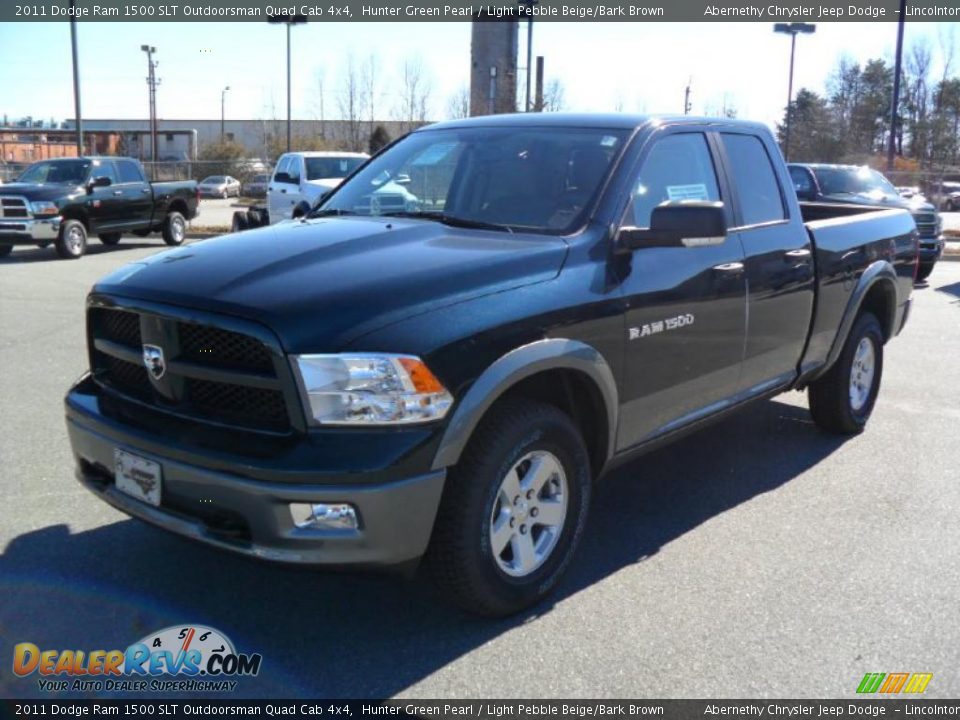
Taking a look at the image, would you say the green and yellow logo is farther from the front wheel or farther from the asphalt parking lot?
the front wheel

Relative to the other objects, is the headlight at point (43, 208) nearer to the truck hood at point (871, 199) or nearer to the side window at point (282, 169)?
the side window at point (282, 169)


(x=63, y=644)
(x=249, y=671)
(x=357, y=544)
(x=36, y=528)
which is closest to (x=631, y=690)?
(x=357, y=544)

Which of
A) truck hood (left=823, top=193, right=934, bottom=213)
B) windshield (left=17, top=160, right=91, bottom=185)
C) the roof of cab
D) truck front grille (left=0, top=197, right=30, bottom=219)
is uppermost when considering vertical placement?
the roof of cab

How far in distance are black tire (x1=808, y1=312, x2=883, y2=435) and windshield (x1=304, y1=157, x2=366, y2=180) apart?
1306 centimetres

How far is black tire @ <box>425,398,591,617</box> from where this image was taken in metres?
3.27

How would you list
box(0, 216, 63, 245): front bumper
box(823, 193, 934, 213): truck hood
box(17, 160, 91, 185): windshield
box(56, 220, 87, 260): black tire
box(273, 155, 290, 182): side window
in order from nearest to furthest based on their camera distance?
box(823, 193, 934, 213): truck hood
box(0, 216, 63, 245): front bumper
box(56, 220, 87, 260): black tire
box(17, 160, 91, 185): windshield
box(273, 155, 290, 182): side window

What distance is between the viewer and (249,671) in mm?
3232

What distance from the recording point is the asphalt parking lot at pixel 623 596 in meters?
3.25

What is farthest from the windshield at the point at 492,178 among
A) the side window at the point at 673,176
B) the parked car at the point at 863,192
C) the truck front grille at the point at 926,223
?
the truck front grille at the point at 926,223

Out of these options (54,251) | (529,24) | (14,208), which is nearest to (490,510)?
(14,208)

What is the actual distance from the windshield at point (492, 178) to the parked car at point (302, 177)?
12562 millimetres

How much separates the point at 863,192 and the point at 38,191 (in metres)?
14.1

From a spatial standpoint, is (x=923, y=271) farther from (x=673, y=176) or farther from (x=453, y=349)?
(x=453, y=349)

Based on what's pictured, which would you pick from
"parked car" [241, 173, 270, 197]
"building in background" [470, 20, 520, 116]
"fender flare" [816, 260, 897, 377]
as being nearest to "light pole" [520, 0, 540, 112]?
"building in background" [470, 20, 520, 116]
